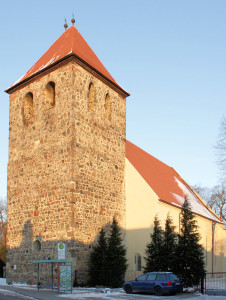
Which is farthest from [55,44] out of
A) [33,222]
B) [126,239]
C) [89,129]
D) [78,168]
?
[126,239]

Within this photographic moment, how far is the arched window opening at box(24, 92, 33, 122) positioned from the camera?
2175 centimetres

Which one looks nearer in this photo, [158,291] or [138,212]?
[158,291]

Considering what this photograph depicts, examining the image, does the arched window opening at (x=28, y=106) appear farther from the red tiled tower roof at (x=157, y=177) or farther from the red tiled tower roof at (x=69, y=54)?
the red tiled tower roof at (x=157, y=177)

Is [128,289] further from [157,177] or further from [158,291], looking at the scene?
[157,177]

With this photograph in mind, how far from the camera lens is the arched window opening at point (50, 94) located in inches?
818

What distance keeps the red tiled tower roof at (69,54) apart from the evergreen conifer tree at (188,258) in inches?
392

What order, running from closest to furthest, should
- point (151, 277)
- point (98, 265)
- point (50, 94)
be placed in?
point (151, 277)
point (98, 265)
point (50, 94)

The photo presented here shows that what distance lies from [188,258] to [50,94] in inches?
453

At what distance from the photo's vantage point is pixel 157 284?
15.5 m

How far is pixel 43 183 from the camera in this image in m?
19.6

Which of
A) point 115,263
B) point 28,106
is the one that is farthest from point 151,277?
point 28,106

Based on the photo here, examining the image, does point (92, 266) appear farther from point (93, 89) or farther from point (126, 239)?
point (93, 89)

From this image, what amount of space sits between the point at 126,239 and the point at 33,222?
5.67 m

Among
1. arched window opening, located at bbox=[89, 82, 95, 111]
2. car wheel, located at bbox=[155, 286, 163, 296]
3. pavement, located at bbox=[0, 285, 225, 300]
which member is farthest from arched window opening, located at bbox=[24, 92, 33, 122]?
car wheel, located at bbox=[155, 286, 163, 296]
